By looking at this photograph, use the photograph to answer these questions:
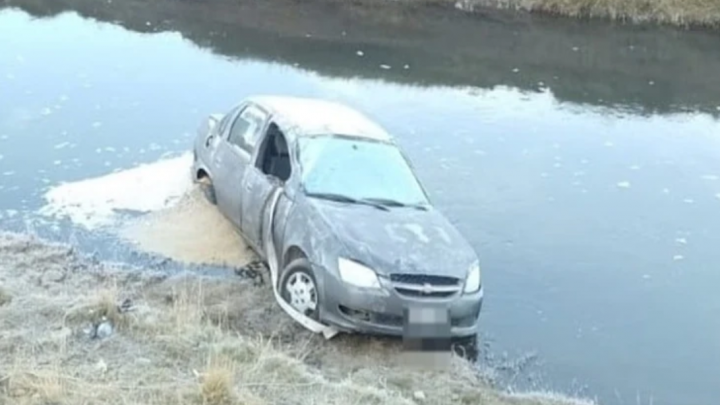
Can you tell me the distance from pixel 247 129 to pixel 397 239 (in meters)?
2.77

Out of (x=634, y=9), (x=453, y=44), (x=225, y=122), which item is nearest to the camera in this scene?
(x=225, y=122)

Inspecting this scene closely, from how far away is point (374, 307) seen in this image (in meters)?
8.38

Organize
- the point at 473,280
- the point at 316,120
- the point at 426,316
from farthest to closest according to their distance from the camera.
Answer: the point at 316,120, the point at 473,280, the point at 426,316

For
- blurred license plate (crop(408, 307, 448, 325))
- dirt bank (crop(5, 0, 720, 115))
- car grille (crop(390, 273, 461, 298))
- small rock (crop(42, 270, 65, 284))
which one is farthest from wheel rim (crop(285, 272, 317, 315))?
dirt bank (crop(5, 0, 720, 115))

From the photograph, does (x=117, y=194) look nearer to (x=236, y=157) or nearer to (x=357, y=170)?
(x=236, y=157)

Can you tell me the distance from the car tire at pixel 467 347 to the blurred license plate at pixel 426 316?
54cm

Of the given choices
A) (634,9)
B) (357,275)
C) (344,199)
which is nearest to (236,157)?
(344,199)

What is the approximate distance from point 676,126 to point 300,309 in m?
10.8

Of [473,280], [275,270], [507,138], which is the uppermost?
[473,280]

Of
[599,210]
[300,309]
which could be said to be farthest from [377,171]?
[599,210]

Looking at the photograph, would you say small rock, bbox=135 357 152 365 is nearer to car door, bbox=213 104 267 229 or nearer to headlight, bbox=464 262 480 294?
headlight, bbox=464 262 480 294

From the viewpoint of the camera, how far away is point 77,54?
64.8 ft

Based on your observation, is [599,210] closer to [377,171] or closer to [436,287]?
[377,171]

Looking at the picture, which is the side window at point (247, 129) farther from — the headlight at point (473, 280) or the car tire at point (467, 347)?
the car tire at point (467, 347)
